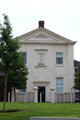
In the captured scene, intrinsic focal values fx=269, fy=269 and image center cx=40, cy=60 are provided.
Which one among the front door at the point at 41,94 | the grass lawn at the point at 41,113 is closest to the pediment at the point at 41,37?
the front door at the point at 41,94

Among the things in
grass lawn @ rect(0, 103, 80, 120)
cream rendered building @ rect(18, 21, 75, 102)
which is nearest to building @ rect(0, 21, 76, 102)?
cream rendered building @ rect(18, 21, 75, 102)

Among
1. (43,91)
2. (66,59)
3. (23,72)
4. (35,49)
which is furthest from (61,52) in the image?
(23,72)

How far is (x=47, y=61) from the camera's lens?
3553cm

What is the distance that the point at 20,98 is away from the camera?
1264 inches

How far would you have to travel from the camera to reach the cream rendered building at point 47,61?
34844 millimetres

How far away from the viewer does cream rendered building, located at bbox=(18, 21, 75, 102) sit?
34.8 m

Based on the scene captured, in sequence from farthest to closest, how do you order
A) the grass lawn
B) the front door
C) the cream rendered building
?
the cream rendered building < the front door < the grass lawn

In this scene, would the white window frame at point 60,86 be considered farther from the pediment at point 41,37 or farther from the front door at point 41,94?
the pediment at point 41,37

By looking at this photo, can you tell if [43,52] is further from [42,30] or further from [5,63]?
[5,63]

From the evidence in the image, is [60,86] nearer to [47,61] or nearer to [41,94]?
[41,94]

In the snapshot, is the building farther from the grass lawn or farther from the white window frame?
the grass lawn

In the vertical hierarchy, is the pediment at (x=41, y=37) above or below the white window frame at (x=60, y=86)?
above

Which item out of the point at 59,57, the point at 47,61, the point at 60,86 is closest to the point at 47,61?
the point at 47,61

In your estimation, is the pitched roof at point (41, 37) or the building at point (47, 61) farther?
the pitched roof at point (41, 37)
